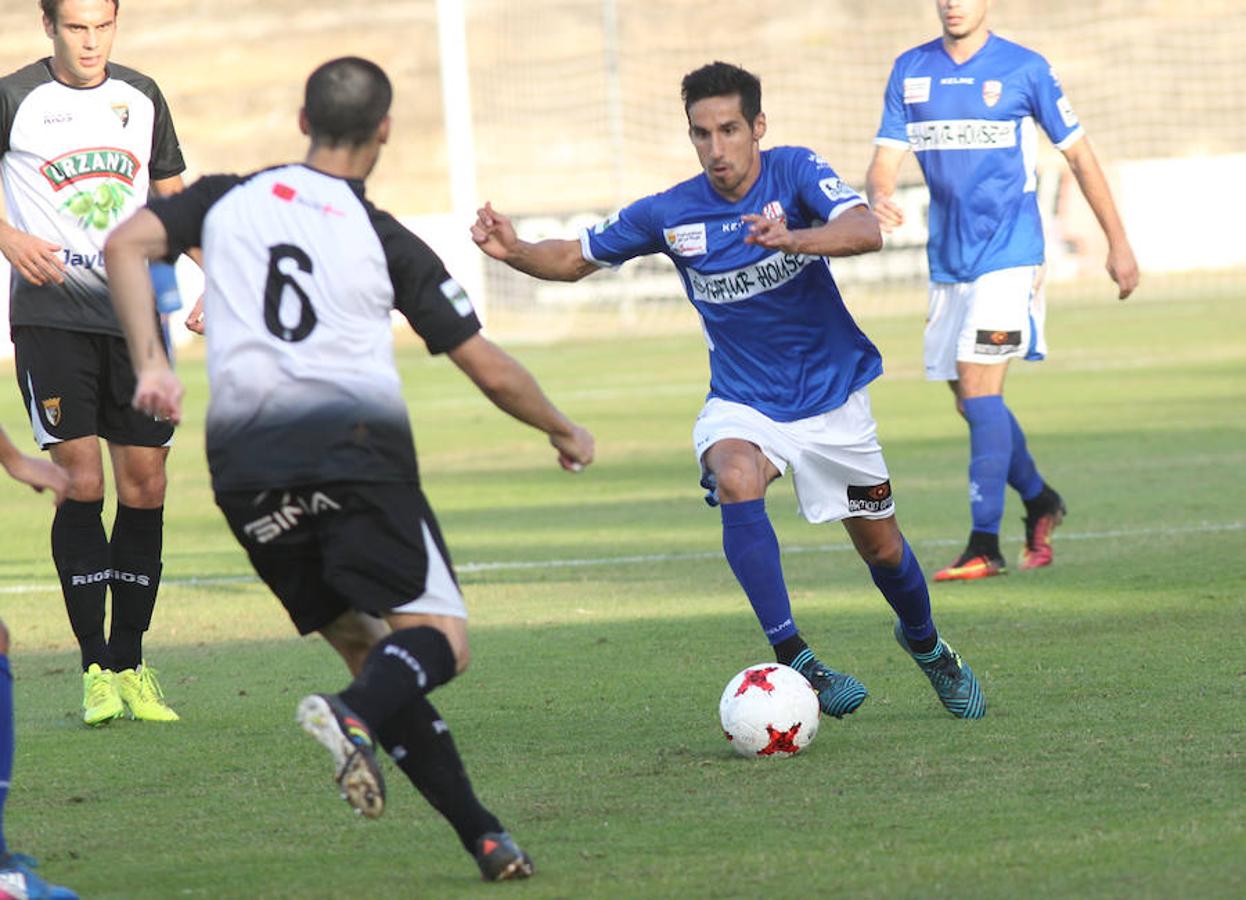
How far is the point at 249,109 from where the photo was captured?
46406mm

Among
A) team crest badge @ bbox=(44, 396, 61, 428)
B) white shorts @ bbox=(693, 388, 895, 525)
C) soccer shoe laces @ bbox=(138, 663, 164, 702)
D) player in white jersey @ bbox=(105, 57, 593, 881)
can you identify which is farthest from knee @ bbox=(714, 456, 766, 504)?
team crest badge @ bbox=(44, 396, 61, 428)

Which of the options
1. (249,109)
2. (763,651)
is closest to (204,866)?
(763,651)

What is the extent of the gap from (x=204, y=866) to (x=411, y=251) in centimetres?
154

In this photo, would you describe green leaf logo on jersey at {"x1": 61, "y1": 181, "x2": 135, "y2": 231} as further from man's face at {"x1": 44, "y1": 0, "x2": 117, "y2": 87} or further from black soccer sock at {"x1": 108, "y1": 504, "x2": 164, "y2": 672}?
black soccer sock at {"x1": 108, "y1": 504, "x2": 164, "y2": 672}

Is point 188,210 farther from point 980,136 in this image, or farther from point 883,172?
point 980,136

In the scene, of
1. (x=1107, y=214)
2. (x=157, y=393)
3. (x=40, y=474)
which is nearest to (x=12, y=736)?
(x=40, y=474)

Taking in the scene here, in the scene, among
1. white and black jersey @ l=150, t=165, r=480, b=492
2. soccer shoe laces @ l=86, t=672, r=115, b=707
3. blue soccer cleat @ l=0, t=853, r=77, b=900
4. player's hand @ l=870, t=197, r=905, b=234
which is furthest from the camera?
player's hand @ l=870, t=197, r=905, b=234

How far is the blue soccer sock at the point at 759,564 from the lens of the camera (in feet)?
20.7

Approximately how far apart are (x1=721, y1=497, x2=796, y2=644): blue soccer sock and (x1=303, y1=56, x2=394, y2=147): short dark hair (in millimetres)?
2176

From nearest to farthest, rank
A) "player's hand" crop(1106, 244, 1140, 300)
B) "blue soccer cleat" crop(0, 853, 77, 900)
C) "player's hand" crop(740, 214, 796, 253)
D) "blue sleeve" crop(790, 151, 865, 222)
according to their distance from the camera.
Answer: "blue soccer cleat" crop(0, 853, 77, 900)
"player's hand" crop(740, 214, 796, 253)
"blue sleeve" crop(790, 151, 865, 222)
"player's hand" crop(1106, 244, 1140, 300)

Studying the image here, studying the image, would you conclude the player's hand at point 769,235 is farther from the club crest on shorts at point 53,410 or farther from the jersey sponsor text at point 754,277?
the club crest on shorts at point 53,410

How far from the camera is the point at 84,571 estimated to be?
22.8ft

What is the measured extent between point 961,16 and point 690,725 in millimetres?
4577

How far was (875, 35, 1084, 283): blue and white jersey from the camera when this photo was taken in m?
9.57
